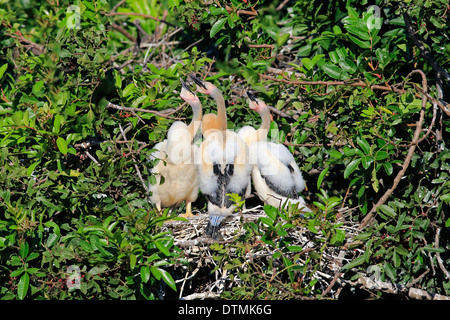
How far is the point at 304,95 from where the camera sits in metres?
4.05

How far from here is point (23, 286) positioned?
11.0 feet

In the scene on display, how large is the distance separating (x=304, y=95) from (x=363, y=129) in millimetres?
540

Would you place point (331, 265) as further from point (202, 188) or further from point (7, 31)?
point (7, 31)

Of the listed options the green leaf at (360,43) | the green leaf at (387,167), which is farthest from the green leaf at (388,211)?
the green leaf at (360,43)

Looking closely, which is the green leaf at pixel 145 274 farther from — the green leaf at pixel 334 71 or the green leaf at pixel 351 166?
the green leaf at pixel 334 71

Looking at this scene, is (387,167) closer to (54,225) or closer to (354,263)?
(354,263)

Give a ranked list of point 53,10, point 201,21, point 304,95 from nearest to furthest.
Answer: point 304,95
point 201,21
point 53,10

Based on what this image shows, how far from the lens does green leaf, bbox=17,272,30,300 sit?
10.9ft

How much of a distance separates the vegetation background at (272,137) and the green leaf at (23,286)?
2cm

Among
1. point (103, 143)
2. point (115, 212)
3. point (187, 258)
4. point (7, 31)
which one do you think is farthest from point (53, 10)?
point (187, 258)

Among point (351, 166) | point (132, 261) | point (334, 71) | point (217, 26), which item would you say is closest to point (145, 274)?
point (132, 261)

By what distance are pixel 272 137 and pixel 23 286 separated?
78.6 inches

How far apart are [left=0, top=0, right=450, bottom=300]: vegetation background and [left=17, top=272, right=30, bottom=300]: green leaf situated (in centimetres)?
2

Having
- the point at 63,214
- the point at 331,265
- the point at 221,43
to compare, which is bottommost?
the point at 331,265
